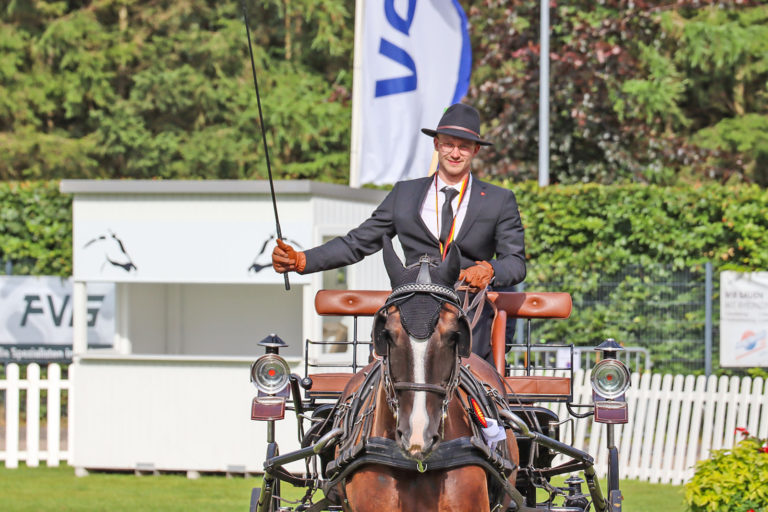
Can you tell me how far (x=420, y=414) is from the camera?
4.78 meters

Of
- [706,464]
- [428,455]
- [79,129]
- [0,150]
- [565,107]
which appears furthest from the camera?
[79,129]

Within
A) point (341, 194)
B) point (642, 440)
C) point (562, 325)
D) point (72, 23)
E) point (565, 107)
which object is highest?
point (72, 23)

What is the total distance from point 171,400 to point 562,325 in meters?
5.80

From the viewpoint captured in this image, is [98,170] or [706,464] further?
[98,170]

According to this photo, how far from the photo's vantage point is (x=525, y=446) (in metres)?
6.58

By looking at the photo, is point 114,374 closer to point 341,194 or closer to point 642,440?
point 341,194

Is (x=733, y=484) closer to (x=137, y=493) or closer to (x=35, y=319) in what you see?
(x=137, y=493)

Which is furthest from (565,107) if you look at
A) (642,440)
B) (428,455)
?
(428,455)

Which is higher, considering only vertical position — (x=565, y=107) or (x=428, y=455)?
(x=565, y=107)

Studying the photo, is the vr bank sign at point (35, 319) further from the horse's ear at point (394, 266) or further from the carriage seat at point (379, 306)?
the horse's ear at point (394, 266)

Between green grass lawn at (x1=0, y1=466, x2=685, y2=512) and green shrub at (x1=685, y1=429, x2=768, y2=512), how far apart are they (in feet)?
7.25

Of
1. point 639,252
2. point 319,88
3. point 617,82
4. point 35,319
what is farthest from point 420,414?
point 319,88

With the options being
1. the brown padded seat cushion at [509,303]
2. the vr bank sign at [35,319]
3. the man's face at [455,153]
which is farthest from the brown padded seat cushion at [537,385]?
the vr bank sign at [35,319]

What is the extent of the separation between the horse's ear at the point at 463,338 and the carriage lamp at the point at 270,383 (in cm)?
191
